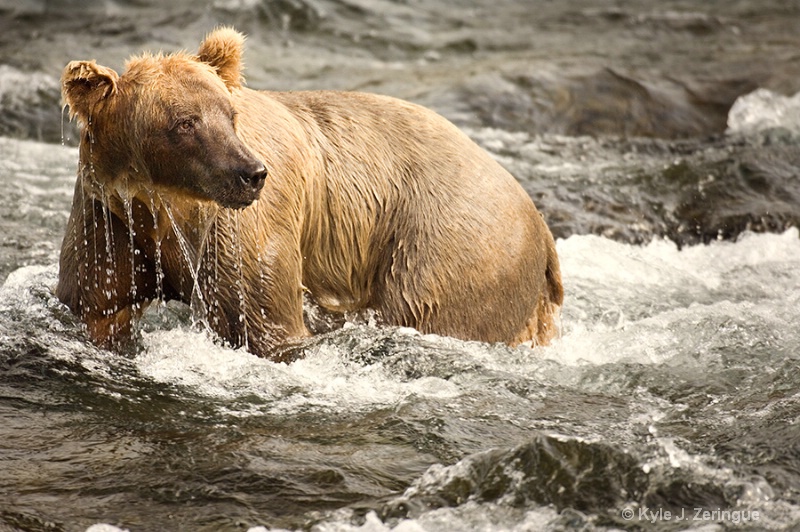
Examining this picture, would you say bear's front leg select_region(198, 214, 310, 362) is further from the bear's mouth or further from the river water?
the bear's mouth

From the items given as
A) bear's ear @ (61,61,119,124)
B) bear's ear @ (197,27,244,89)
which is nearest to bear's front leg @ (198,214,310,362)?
bear's ear @ (197,27,244,89)

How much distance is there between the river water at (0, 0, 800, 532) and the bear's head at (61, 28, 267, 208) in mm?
931

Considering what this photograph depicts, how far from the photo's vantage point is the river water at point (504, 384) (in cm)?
432

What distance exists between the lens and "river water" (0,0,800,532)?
4.32m

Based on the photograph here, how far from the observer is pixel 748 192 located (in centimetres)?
930

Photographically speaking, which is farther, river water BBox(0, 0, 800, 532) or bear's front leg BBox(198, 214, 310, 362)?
bear's front leg BBox(198, 214, 310, 362)

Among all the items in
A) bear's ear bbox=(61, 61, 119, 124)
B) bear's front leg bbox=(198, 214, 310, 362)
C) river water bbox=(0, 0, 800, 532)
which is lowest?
river water bbox=(0, 0, 800, 532)

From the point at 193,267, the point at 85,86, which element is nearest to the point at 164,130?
the point at 85,86

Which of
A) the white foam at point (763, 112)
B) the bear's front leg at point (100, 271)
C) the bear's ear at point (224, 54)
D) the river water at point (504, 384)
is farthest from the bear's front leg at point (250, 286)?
the white foam at point (763, 112)

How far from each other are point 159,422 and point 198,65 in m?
1.57

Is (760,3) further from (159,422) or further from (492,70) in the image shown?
(159,422)

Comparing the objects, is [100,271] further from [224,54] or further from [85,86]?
[224,54]

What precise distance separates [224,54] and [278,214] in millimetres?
776

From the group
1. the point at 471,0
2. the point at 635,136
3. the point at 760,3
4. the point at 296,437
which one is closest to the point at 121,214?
the point at 296,437
